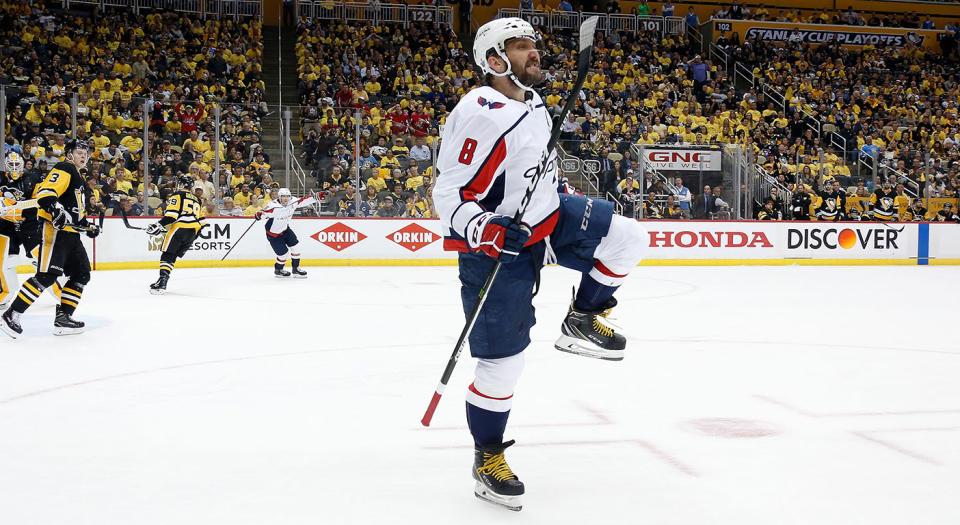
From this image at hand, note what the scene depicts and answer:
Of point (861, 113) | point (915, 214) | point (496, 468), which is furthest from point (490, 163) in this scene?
point (861, 113)

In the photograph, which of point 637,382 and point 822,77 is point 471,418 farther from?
point 822,77

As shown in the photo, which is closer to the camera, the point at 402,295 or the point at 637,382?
the point at 637,382

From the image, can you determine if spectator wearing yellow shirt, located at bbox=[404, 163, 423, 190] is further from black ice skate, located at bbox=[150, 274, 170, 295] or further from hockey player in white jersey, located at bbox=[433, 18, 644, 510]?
hockey player in white jersey, located at bbox=[433, 18, 644, 510]

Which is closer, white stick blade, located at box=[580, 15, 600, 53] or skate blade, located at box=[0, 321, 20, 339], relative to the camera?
white stick blade, located at box=[580, 15, 600, 53]

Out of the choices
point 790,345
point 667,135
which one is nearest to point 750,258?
point 667,135

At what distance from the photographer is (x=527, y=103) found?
3057 millimetres

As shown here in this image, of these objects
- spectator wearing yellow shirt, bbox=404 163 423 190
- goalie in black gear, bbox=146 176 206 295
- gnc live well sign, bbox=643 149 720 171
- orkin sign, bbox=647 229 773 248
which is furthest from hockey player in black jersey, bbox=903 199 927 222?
goalie in black gear, bbox=146 176 206 295

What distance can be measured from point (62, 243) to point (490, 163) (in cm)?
532

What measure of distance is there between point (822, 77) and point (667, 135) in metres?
7.14

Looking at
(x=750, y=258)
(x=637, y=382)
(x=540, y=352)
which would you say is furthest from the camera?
(x=750, y=258)

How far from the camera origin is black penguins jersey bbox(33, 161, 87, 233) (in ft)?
22.4

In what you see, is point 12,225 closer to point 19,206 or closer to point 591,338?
point 19,206

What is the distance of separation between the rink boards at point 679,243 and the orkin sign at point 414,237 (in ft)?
0.05

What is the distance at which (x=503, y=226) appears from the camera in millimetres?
2797
